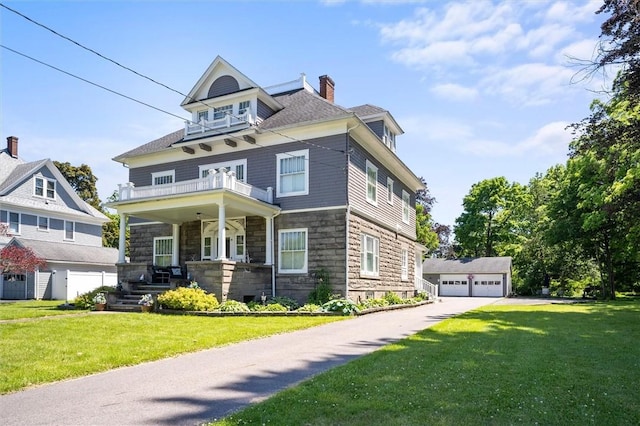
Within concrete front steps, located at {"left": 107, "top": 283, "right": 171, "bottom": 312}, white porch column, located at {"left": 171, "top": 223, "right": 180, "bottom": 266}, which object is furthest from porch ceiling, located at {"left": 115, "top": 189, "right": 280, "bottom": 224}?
concrete front steps, located at {"left": 107, "top": 283, "right": 171, "bottom": 312}

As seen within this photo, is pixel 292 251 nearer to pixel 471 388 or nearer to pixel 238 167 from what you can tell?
pixel 238 167

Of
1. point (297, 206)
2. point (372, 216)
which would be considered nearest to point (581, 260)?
point (372, 216)

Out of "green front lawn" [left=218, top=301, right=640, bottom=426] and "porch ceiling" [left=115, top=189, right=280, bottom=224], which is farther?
"porch ceiling" [left=115, top=189, right=280, bottom=224]

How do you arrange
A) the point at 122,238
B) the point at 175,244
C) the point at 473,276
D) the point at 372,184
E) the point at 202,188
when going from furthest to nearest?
the point at 473,276, the point at 175,244, the point at 372,184, the point at 122,238, the point at 202,188

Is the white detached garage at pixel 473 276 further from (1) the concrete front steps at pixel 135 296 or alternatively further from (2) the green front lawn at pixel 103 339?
(2) the green front lawn at pixel 103 339

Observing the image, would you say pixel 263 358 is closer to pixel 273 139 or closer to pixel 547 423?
pixel 547 423

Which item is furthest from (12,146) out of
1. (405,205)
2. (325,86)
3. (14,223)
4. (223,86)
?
(405,205)

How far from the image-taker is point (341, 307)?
16.0m

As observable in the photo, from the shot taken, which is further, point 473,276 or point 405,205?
point 473,276

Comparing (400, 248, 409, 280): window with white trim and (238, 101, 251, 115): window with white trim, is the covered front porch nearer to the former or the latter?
(238, 101, 251, 115): window with white trim

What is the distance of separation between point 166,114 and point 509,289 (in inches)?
1634

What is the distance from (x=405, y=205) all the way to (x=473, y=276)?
74.1 ft

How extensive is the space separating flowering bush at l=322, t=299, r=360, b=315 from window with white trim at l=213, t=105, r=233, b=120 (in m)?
10.2

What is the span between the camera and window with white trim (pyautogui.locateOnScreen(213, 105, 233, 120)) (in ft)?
70.3
